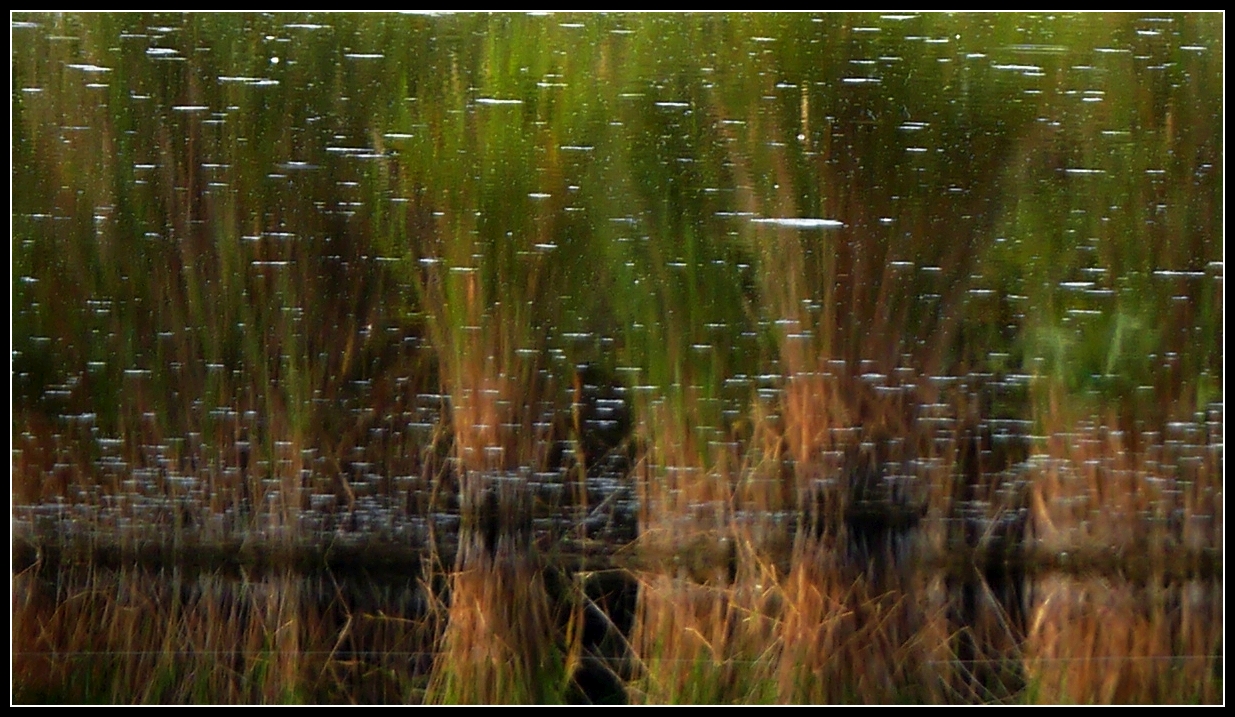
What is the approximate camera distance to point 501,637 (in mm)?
1466

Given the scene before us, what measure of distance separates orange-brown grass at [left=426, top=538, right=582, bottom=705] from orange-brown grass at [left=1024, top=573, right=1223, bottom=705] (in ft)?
2.07

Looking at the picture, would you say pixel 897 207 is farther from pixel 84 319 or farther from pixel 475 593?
pixel 84 319

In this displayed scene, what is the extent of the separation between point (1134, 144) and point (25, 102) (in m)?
1.47

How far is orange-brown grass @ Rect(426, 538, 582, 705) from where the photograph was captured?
1.45m

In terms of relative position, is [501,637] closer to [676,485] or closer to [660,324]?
[676,485]

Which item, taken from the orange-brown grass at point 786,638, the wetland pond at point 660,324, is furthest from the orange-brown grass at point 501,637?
the orange-brown grass at point 786,638

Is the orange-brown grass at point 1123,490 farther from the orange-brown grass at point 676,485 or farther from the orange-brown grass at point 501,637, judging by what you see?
the orange-brown grass at point 501,637

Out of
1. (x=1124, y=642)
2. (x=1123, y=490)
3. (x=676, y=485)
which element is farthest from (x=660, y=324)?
(x=1124, y=642)

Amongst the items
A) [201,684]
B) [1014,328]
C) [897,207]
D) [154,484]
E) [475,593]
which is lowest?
[201,684]

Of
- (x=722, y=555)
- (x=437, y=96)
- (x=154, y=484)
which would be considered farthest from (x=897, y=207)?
(x=154, y=484)

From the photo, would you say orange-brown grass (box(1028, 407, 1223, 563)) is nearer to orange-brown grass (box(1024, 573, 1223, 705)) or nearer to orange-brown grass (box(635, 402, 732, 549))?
orange-brown grass (box(1024, 573, 1223, 705))

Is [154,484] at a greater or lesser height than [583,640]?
greater

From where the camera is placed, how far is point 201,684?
1.49 meters

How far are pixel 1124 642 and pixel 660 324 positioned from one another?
761mm
